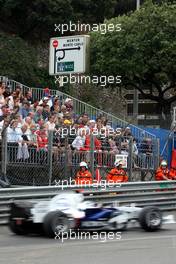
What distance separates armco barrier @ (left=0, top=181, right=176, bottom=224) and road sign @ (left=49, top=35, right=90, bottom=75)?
2.45 metres

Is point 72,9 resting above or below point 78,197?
above

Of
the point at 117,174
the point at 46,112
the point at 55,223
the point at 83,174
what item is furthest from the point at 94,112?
the point at 55,223

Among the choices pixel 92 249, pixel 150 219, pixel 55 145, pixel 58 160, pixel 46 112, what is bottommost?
pixel 92 249

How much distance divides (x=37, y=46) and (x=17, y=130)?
76.7ft

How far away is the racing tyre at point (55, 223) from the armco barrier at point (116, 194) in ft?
6.73

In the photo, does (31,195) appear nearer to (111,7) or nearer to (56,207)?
(56,207)

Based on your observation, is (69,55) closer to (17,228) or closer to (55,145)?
(17,228)

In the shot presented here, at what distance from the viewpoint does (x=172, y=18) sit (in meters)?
34.6

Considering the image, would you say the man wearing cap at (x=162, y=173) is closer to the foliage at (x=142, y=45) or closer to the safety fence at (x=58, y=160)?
the safety fence at (x=58, y=160)

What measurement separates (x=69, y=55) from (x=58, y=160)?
4.88 meters

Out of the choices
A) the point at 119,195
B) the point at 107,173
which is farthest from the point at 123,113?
the point at 119,195

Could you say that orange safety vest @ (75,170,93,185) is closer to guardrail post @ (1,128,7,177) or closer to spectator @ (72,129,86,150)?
spectator @ (72,129,86,150)

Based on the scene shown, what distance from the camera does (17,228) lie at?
1096 cm

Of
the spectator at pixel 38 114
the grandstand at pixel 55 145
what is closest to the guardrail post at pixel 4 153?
the grandstand at pixel 55 145
